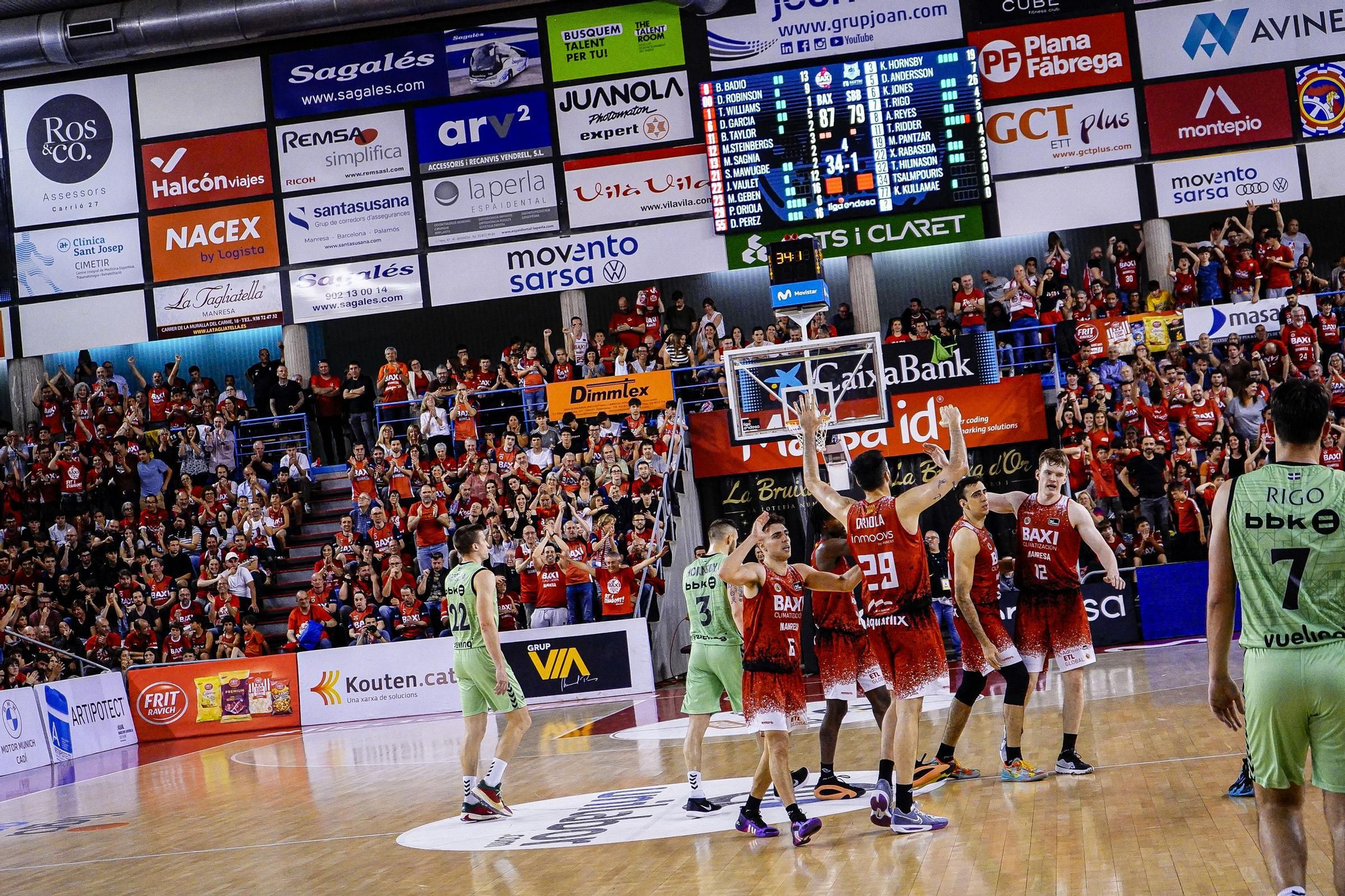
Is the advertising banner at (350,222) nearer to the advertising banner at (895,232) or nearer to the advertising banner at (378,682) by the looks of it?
the advertising banner at (895,232)

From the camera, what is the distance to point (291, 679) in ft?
60.8

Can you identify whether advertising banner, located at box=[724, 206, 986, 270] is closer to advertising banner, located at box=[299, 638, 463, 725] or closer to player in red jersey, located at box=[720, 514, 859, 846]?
advertising banner, located at box=[299, 638, 463, 725]

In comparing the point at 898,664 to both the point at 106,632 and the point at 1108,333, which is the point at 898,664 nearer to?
the point at 1108,333

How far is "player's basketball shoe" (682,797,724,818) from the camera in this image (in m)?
8.91

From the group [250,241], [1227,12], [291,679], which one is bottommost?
[291,679]

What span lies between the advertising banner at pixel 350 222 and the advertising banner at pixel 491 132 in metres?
0.98

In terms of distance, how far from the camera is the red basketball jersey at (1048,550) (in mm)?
8867

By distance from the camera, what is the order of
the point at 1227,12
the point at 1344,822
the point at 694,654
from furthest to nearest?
the point at 1227,12 → the point at 694,654 → the point at 1344,822

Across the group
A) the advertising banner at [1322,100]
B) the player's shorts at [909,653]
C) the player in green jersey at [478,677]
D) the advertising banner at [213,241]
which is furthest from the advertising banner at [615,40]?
the player's shorts at [909,653]

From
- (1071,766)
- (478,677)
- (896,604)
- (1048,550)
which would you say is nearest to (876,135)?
(1048,550)

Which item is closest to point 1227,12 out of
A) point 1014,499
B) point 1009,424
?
point 1009,424

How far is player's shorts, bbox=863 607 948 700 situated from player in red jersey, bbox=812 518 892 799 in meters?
0.81

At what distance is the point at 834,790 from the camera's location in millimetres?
8938

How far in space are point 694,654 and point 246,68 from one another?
2012 cm
